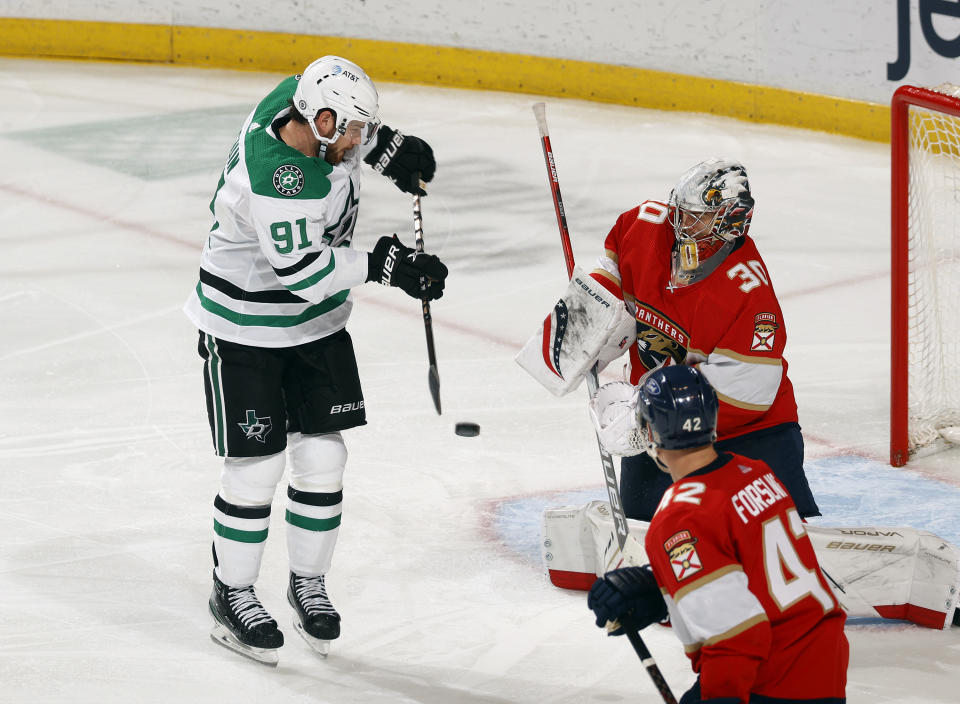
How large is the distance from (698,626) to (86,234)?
4.74 metres

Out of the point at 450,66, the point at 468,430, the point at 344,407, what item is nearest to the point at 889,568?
the point at 468,430

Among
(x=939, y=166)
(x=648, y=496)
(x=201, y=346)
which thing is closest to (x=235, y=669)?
(x=201, y=346)

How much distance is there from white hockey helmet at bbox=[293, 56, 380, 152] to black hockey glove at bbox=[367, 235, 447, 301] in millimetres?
254

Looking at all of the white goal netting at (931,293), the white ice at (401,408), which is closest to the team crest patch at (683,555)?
the white ice at (401,408)

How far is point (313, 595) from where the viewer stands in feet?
10.9

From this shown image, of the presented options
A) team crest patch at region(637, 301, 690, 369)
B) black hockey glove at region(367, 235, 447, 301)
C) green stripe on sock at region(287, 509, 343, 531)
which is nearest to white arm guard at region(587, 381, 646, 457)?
team crest patch at region(637, 301, 690, 369)

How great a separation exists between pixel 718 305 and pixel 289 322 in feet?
2.94

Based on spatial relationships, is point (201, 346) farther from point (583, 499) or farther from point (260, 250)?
point (583, 499)

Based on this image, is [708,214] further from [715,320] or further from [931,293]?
[931,293]

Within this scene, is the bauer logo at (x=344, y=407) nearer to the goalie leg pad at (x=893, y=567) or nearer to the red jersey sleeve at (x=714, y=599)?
the goalie leg pad at (x=893, y=567)

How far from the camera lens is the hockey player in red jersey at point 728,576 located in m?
2.20

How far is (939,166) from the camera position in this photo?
4.60 metres

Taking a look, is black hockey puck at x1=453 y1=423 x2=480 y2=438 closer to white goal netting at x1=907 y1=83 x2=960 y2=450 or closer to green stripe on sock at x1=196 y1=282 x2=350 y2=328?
green stripe on sock at x1=196 y1=282 x2=350 y2=328

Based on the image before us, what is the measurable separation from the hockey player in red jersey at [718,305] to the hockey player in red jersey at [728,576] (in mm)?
727
